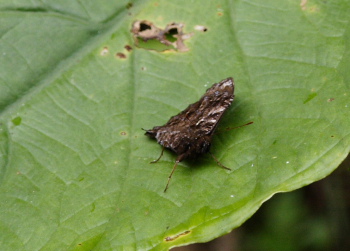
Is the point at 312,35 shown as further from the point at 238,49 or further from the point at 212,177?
the point at 212,177

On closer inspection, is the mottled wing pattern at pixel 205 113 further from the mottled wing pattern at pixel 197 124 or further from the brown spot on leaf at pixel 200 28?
the brown spot on leaf at pixel 200 28

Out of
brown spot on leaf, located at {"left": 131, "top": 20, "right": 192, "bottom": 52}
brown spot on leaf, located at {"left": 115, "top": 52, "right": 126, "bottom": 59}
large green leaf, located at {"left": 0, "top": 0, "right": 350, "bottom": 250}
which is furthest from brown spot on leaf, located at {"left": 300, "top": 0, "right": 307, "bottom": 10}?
brown spot on leaf, located at {"left": 115, "top": 52, "right": 126, "bottom": 59}

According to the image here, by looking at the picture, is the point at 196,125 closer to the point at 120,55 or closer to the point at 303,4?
the point at 120,55

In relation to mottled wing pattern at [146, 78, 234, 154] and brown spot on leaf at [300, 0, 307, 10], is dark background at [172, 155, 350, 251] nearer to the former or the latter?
brown spot on leaf at [300, 0, 307, 10]

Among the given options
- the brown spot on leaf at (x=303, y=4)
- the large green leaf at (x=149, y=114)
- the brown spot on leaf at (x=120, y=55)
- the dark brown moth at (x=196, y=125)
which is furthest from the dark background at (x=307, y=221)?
the brown spot on leaf at (x=120, y=55)

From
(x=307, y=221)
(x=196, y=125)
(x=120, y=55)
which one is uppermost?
(x=120, y=55)

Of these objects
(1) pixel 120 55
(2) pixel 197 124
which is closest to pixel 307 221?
(2) pixel 197 124
